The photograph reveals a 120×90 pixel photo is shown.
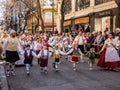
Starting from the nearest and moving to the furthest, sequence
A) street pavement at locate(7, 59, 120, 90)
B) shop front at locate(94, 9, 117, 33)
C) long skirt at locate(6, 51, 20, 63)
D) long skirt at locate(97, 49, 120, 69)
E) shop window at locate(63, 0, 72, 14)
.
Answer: street pavement at locate(7, 59, 120, 90) → long skirt at locate(6, 51, 20, 63) → long skirt at locate(97, 49, 120, 69) → shop front at locate(94, 9, 117, 33) → shop window at locate(63, 0, 72, 14)

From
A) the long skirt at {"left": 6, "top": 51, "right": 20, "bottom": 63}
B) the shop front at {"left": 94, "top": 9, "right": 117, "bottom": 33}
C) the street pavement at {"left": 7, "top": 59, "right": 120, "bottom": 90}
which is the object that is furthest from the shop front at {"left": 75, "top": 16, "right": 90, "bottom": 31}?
the long skirt at {"left": 6, "top": 51, "right": 20, "bottom": 63}

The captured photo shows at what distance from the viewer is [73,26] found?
46.2 m

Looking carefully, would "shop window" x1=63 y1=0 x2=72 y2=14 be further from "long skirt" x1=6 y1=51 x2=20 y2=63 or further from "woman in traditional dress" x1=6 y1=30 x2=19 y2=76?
"long skirt" x1=6 y1=51 x2=20 y2=63

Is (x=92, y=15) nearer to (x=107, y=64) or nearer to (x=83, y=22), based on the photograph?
(x=83, y=22)

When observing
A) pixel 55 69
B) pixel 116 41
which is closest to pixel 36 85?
pixel 55 69

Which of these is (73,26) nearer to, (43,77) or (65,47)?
(65,47)

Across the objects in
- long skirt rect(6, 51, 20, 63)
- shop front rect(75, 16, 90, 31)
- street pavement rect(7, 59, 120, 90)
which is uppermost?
shop front rect(75, 16, 90, 31)

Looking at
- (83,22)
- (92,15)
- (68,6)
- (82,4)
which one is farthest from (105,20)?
(68,6)

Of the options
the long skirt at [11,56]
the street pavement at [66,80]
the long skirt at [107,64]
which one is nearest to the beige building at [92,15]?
the long skirt at [107,64]

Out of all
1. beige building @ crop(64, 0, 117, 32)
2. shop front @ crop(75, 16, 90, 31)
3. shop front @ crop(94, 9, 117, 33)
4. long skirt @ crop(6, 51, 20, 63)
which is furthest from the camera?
shop front @ crop(75, 16, 90, 31)

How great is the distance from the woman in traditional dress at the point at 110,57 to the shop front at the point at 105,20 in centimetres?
1413

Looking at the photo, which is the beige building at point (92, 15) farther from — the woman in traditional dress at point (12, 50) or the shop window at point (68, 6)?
the woman in traditional dress at point (12, 50)

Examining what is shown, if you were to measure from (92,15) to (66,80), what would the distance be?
24.4 metres

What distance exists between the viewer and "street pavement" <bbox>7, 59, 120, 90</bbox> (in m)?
12.0
